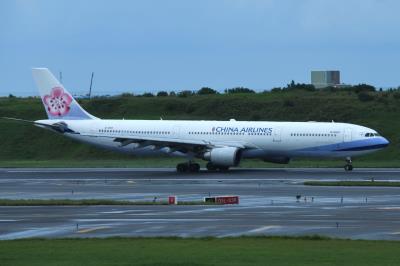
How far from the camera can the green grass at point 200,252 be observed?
2217 cm

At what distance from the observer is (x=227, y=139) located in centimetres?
6362

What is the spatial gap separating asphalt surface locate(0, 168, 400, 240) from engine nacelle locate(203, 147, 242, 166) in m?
1.45

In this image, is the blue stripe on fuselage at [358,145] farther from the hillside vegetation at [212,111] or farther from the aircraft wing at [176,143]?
the hillside vegetation at [212,111]

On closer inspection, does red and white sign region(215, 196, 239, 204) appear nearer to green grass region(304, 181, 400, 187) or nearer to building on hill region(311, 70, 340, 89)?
green grass region(304, 181, 400, 187)

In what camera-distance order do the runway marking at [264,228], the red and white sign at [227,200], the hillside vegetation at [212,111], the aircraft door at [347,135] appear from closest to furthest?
1. the runway marking at [264,228]
2. the red and white sign at [227,200]
3. the aircraft door at [347,135]
4. the hillside vegetation at [212,111]

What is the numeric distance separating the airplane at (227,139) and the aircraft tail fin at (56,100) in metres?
1.34

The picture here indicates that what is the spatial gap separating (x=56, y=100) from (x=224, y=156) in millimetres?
15171

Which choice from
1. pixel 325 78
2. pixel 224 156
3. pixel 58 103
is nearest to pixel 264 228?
pixel 224 156

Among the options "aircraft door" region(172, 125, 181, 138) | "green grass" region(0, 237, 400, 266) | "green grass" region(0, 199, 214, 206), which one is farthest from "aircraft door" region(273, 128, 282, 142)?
"green grass" region(0, 237, 400, 266)

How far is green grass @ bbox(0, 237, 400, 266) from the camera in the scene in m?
22.2

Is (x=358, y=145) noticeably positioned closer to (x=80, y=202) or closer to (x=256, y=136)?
(x=256, y=136)

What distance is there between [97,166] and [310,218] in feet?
132

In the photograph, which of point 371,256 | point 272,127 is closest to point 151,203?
point 371,256

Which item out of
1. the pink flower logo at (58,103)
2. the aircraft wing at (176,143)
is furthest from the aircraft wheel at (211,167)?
the pink flower logo at (58,103)
